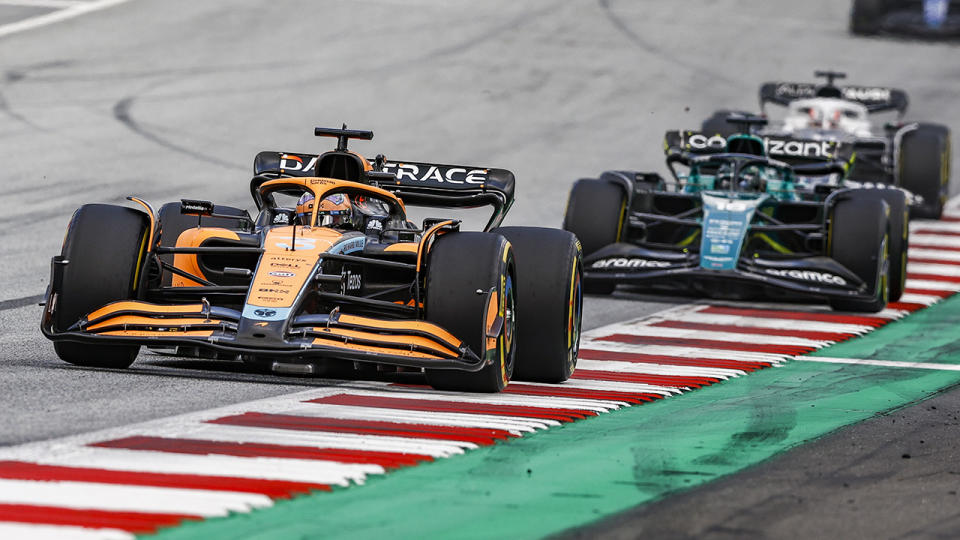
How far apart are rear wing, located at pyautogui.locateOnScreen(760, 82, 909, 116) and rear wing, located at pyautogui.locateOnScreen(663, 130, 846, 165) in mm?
4696

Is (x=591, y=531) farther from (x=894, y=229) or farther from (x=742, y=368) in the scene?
(x=894, y=229)

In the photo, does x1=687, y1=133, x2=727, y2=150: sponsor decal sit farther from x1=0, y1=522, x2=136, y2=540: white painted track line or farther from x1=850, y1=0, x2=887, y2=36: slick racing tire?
x1=850, y1=0, x2=887, y2=36: slick racing tire

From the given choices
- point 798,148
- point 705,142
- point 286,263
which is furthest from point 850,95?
point 286,263

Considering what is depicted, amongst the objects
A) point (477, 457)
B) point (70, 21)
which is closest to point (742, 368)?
point (477, 457)

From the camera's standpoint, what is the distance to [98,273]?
31.7ft

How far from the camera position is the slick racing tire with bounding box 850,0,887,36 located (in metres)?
35.2

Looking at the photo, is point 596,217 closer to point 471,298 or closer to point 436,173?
point 436,173

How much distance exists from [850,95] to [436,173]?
41.9 feet

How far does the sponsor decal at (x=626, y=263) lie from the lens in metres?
15.1

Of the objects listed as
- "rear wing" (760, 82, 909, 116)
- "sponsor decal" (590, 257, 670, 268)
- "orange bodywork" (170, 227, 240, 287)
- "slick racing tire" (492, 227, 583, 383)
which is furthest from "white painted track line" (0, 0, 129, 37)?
"slick racing tire" (492, 227, 583, 383)

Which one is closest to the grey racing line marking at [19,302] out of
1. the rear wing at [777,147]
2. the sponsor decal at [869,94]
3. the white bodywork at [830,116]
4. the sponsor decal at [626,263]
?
the sponsor decal at [626,263]

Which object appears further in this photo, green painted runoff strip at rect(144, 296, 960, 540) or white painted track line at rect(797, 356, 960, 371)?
white painted track line at rect(797, 356, 960, 371)

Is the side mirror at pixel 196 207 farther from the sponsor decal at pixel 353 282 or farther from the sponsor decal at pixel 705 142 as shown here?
the sponsor decal at pixel 705 142

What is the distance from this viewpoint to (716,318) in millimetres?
14406
